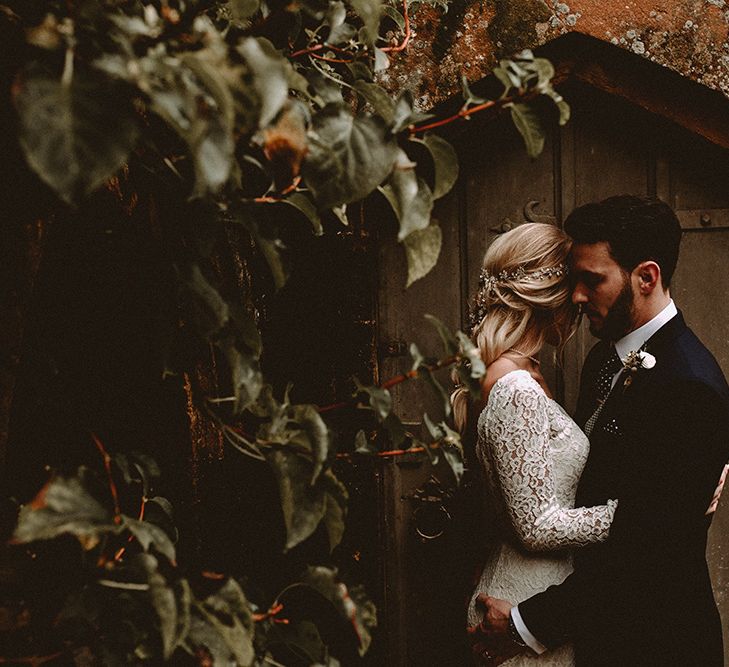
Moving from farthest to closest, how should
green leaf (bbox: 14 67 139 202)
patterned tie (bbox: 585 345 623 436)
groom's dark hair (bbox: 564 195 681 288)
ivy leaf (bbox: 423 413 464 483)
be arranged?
patterned tie (bbox: 585 345 623 436) → groom's dark hair (bbox: 564 195 681 288) → ivy leaf (bbox: 423 413 464 483) → green leaf (bbox: 14 67 139 202)

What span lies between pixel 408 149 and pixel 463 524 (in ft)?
3.58

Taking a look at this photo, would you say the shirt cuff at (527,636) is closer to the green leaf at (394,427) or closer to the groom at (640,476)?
the groom at (640,476)

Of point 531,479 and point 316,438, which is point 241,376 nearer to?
point 316,438

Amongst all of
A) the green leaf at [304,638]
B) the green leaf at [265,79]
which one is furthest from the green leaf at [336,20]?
the green leaf at [304,638]

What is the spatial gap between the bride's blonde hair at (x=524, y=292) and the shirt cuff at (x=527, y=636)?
57cm

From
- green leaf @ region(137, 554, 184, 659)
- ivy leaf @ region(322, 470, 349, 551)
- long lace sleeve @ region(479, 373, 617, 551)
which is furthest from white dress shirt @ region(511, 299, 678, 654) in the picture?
green leaf @ region(137, 554, 184, 659)

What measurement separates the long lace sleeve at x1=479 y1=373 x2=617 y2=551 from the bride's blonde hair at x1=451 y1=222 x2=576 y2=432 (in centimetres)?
18

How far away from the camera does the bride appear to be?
160 centimetres

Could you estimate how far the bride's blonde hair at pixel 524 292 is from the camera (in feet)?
5.82

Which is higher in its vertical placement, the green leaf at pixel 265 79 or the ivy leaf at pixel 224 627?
the green leaf at pixel 265 79

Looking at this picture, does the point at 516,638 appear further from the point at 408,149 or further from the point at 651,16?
the point at 651,16

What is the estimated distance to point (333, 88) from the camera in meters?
0.86

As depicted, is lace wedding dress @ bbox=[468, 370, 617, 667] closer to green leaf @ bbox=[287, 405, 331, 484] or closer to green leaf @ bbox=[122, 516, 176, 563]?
green leaf @ bbox=[287, 405, 331, 484]

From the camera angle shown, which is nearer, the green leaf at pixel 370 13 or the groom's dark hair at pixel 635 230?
the green leaf at pixel 370 13
